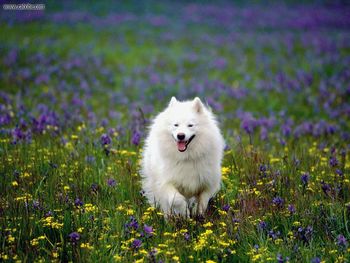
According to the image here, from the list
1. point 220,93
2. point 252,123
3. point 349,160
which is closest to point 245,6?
point 220,93

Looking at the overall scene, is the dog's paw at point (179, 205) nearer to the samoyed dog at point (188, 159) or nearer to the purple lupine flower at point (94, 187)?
the samoyed dog at point (188, 159)

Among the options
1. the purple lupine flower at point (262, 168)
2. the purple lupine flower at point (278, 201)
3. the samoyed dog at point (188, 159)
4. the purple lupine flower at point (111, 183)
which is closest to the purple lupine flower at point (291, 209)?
the purple lupine flower at point (278, 201)

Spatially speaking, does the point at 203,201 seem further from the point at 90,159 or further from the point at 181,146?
the point at 90,159

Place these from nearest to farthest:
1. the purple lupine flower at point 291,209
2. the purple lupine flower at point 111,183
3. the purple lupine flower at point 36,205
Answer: the purple lupine flower at point 36,205 → the purple lupine flower at point 291,209 → the purple lupine flower at point 111,183

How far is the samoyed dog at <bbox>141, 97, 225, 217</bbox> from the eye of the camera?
16.3 ft

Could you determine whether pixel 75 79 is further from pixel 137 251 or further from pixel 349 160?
pixel 137 251

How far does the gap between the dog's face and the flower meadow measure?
77 cm

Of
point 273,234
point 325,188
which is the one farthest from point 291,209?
point 325,188

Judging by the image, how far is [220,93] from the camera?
39.0 feet

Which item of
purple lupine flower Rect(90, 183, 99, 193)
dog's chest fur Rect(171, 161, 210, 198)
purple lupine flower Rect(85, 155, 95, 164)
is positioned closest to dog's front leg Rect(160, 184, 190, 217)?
dog's chest fur Rect(171, 161, 210, 198)

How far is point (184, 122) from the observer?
4.96 meters

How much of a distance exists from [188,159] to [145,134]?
2.35 metres

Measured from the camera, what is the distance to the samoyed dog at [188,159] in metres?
4.96

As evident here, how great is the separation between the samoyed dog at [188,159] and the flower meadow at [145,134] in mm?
215
